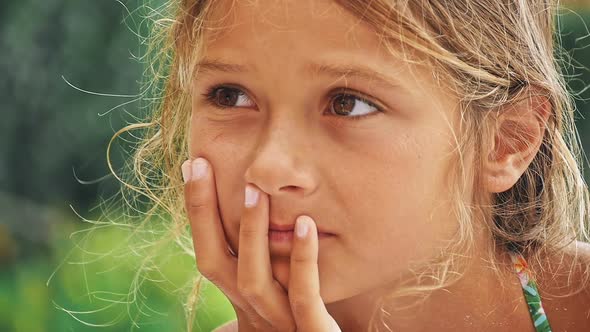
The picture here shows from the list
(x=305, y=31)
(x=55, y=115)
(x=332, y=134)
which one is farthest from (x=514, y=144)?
(x=55, y=115)

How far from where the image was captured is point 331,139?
1.74 meters

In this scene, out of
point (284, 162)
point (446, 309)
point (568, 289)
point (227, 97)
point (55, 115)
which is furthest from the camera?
point (55, 115)

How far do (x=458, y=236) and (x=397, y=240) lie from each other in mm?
212

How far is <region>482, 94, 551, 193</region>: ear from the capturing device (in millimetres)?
1972

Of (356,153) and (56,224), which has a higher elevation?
(356,153)

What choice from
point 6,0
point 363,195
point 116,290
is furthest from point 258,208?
point 6,0

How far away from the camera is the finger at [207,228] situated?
1.87 metres

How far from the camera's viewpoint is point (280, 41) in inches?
67.1

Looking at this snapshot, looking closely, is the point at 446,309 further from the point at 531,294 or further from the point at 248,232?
the point at 248,232

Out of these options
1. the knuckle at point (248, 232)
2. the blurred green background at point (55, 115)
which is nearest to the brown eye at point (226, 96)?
the knuckle at point (248, 232)

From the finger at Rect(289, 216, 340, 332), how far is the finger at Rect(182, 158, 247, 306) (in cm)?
19

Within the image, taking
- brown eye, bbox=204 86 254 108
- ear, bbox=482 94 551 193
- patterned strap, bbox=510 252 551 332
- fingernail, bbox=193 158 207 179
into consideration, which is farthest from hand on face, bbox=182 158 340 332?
patterned strap, bbox=510 252 551 332

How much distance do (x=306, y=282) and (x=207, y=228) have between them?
0.83ft

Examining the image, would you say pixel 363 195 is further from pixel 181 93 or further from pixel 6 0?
pixel 6 0
